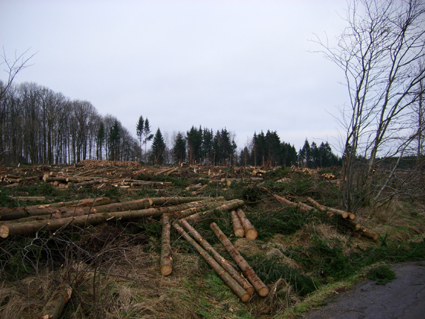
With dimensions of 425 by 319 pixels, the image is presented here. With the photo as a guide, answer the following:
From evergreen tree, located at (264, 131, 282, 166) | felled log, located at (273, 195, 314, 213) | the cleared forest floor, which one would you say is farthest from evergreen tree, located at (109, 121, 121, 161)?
felled log, located at (273, 195, 314, 213)

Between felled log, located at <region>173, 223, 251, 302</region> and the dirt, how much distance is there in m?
0.88

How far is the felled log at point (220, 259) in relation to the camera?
3.86 meters

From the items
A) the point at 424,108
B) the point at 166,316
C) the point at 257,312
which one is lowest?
the point at 257,312

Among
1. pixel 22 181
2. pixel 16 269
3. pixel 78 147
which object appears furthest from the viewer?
pixel 78 147

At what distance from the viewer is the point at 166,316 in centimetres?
305

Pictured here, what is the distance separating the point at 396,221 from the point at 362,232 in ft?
9.00

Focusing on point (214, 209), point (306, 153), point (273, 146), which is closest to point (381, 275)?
point (214, 209)

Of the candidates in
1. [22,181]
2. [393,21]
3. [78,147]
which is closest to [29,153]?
[78,147]

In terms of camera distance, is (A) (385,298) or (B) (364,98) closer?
(A) (385,298)

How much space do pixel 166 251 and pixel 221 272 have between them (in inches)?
40.9

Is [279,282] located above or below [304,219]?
below

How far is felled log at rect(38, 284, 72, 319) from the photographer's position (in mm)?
2555

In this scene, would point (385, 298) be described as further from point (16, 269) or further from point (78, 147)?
point (78, 147)

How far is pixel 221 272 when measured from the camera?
4195 millimetres
